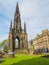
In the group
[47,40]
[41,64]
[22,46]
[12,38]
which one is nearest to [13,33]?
[12,38]

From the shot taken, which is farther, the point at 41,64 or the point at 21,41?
the point at 21,41

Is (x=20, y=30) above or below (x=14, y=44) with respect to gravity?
above

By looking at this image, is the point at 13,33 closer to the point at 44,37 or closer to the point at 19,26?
the point at 19,26

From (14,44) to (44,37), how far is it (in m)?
37.1

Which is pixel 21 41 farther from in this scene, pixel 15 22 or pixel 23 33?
pixel 15 22

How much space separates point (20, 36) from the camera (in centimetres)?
7825

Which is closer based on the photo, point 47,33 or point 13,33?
point 13,33

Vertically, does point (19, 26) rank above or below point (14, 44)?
above

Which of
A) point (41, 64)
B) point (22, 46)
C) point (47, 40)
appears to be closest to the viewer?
point (41, 64)

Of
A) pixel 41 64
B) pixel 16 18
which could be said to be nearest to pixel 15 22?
pixel 16 18

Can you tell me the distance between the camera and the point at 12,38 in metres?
77.8

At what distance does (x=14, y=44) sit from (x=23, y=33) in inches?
267

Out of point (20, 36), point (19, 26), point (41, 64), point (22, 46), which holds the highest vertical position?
point (19, 26)

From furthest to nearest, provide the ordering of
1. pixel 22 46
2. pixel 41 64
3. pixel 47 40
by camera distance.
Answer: pixel 47 40
pixel 22 46
pixel 41 64
